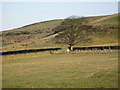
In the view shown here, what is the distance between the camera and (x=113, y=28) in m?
107

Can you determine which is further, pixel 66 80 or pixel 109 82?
pixel 66 80

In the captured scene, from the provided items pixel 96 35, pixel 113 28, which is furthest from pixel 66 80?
pixel 113 28

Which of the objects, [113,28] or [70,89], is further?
[113,28]

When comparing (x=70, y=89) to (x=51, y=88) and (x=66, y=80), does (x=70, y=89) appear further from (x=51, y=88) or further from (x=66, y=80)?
(x=66, y=80)

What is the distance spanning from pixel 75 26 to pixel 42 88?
4896cm

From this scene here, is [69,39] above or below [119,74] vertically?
below

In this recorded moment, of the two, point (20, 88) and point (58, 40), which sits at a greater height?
point (20, 88)

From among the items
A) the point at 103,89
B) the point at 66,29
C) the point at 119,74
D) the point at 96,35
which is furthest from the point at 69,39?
the point at 103,89

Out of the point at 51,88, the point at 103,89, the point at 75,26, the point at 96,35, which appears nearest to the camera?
the point at 103,89

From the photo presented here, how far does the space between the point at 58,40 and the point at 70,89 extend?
50.5 m

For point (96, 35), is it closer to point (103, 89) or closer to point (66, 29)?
point (66, 29)

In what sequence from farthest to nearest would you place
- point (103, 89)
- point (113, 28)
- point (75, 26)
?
1. point (113, 28)
2. point (75, 26)
3. point (103, 89)

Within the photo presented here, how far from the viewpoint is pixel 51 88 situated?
49.5ft

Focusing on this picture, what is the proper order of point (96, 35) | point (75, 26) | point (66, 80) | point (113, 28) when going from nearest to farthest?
point (66, 80) → point (75, 26) → point (96, 35) → point (113, 28)
